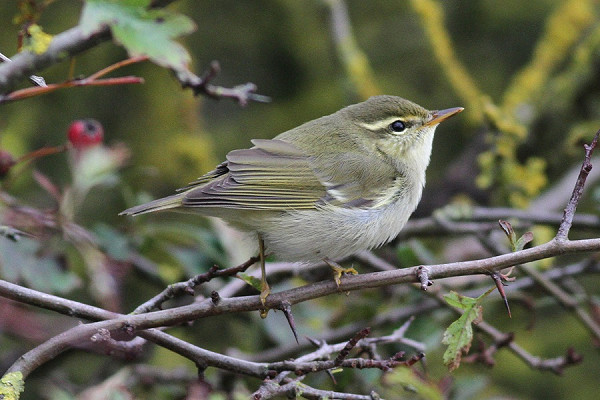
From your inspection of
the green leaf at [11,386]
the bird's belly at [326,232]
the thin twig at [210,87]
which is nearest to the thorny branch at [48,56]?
the thin twig at [210,87]

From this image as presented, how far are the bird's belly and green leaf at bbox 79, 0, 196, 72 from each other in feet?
3.96

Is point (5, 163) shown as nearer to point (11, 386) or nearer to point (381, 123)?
point (11, 386)

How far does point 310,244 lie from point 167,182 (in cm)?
242

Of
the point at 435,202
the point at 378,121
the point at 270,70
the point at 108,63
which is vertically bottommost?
the point at 378,121

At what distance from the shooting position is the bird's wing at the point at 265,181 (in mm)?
2921

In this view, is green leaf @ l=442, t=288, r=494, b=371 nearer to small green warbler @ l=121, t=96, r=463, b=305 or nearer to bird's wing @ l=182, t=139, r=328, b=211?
small green warbler @ l=121, t=96, r=463, b=305

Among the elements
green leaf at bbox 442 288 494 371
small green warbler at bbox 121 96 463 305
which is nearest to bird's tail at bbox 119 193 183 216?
small green warbler at bbox 121 96 463 305

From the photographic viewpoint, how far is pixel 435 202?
4969 millimetres

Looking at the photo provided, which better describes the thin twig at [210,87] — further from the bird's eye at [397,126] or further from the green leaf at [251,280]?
the bird's eye at [397,126]

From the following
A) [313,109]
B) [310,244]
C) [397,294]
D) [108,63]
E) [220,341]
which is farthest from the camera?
[313,109]

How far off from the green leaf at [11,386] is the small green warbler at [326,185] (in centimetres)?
98

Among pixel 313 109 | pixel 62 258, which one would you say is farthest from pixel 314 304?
pixel 313 109

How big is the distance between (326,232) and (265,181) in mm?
366

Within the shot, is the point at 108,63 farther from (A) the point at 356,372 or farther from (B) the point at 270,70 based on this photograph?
(A) the point at 356,372
